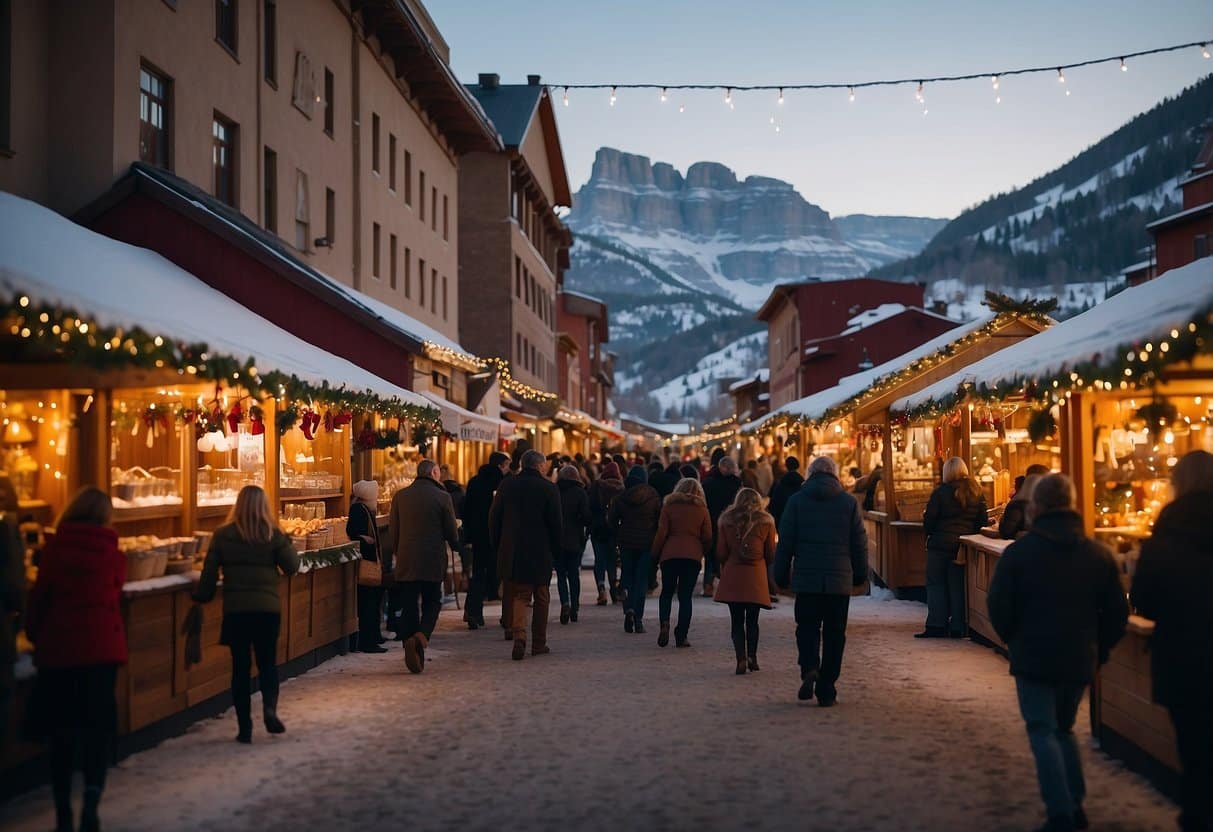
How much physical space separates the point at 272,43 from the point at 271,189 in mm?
2405

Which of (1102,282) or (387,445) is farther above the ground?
(1102,282)

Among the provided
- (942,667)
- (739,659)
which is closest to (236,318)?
(739,659)

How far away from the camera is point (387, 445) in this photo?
732 inches

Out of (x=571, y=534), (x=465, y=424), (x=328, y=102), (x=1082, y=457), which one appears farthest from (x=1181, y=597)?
(x=328, y=102)

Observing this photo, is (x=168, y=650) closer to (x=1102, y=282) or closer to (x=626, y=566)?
(x=626, y=566)

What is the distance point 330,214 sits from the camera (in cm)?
2706

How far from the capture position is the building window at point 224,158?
67.7 ft

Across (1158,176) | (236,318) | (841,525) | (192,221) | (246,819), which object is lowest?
(246,819)

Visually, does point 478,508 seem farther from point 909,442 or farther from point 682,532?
point 909,442

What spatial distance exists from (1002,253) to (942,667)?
6741 inches

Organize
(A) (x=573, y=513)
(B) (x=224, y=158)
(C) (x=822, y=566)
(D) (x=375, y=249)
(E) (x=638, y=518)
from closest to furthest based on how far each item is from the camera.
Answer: (C) (x=822, y=566) < (E) (x=638, y=518) < (A) (x=573, y=513) < (B) (x=224, y=158) < (D) (x=375, y=249)

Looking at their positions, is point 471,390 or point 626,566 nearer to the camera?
point 626,566

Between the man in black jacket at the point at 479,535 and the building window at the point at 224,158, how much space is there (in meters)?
6.62

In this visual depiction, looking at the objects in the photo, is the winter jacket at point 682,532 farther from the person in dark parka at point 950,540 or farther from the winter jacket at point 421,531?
the person in dark parka at point 950,540
